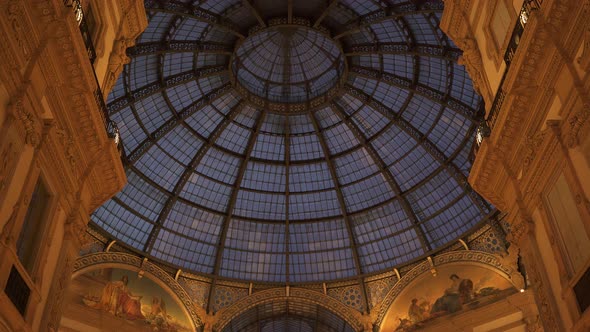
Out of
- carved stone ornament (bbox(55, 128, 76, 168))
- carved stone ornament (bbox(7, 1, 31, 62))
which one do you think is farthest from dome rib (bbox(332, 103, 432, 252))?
carved stone ornament (bbox(7, 1, 31, 62))

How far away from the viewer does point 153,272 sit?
33.8 m

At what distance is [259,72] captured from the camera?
3584 cm

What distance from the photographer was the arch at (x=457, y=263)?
30.1 meters

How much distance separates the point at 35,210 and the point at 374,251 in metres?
23.9

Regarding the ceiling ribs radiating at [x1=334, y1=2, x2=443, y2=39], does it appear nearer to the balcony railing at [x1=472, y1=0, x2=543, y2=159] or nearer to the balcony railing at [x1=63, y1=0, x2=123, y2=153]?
the balcony railing at [x1=472, y1=0, x2=543, y2=159]

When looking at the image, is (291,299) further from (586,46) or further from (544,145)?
(586,46)

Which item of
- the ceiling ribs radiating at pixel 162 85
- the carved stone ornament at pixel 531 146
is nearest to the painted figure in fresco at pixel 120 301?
the ceiling ribs radiating at pixel 162 85

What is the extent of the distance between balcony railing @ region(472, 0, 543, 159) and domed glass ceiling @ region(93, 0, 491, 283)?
11247mm

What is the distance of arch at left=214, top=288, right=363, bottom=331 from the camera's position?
34.4m

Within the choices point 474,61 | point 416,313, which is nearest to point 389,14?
point 474,61

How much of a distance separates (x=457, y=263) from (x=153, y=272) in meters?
16.9

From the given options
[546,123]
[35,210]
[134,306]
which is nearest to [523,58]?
[546,123]

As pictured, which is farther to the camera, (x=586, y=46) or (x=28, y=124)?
(x=28, y=124)

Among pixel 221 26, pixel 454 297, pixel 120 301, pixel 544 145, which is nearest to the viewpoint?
pixel 544 145
